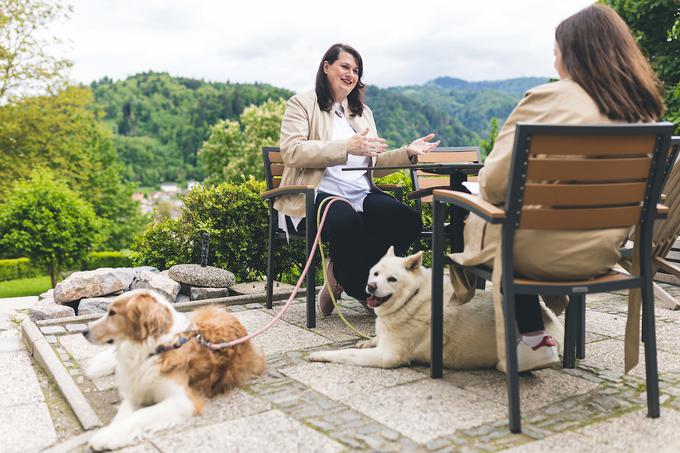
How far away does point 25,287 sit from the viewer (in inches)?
811

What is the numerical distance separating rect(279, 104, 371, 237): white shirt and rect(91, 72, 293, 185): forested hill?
7014 centimetres

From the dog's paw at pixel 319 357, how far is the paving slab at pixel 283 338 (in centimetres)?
32

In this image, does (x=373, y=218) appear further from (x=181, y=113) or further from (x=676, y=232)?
(x=181, y=113)

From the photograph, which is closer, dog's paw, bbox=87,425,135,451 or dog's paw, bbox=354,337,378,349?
dog's paw, bbox=87,425,135,451

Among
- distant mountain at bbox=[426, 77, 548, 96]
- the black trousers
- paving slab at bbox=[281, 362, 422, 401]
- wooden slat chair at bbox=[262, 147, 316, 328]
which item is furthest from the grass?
distant mountain at bbox=[426, 77, 548, 96]

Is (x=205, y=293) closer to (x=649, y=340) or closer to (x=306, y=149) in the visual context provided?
(x=306, y=149)

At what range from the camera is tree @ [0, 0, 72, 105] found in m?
23.8

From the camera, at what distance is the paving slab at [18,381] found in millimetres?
3127

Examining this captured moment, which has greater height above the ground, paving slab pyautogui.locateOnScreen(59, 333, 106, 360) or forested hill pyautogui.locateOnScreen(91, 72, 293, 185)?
forested hill pyautogui.locateOnScreen(91, 72, 293, 185)

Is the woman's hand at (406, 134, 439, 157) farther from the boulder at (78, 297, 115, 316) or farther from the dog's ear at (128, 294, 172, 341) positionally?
the boulder at (78, 297, 115, 316)

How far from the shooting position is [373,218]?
4.48 m

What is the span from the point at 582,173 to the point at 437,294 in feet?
3.27

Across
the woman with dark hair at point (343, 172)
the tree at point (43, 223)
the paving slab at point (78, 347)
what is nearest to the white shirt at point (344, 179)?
the woman with dark hair at point (343, 172)

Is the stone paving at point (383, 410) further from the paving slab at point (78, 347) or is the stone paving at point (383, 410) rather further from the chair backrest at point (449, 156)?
the chair backrest at point (449, 156)
